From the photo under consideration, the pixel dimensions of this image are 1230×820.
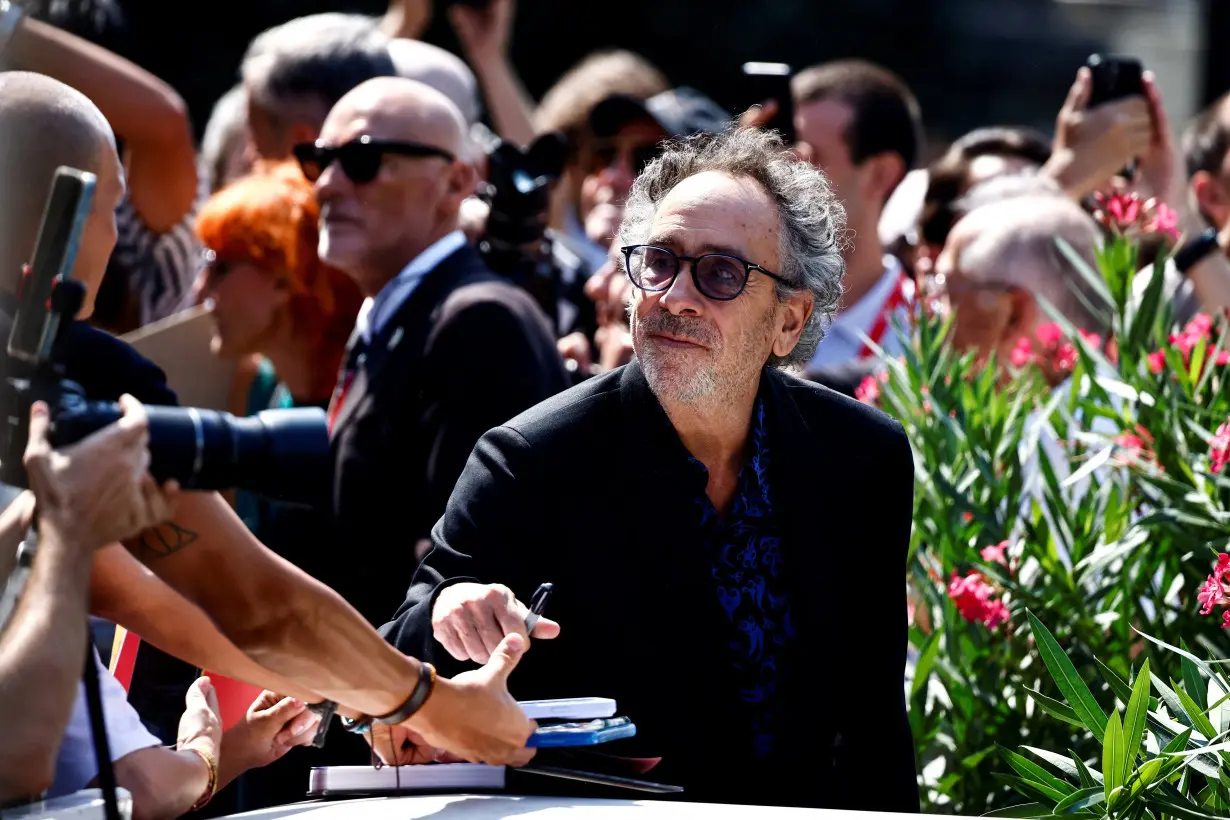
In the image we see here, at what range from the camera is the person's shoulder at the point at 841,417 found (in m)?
2.95

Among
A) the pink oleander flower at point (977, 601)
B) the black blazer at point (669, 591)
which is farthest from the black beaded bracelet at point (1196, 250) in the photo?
the black blazer at point (669, 591)

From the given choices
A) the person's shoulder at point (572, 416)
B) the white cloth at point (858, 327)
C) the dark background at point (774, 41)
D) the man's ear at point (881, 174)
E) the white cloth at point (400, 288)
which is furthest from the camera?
the dark background at point (774, 41)

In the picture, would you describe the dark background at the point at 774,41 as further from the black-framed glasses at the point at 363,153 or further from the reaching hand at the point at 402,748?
the reaching hand at the point at 402,748

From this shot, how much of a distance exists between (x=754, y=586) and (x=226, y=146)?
378 cm

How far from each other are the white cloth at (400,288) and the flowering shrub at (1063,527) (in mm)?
1180

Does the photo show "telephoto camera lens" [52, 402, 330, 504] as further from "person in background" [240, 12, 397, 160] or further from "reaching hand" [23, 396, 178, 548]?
"person in background" [240, 12, 397, 160]

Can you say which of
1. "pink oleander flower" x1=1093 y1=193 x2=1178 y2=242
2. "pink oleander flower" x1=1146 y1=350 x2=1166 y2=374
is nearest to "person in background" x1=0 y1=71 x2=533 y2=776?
"pink oleander flower" x1=1146 y1=350 x2=1166 y2=374

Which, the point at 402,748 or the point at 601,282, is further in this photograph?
the point at 601,282

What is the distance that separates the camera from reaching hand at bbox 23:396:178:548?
1.72 m

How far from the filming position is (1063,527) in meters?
3.79

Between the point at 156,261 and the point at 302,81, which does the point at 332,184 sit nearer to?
the point at 302,81

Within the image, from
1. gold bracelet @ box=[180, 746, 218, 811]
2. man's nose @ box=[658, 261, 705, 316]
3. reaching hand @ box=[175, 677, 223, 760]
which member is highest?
man's nose @ box=[658, 261, 705, 316]

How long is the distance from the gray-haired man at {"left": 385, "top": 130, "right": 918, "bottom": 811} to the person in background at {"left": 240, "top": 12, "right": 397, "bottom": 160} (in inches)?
81.0

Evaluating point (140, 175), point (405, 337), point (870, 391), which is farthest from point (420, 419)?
point (140, 175)
